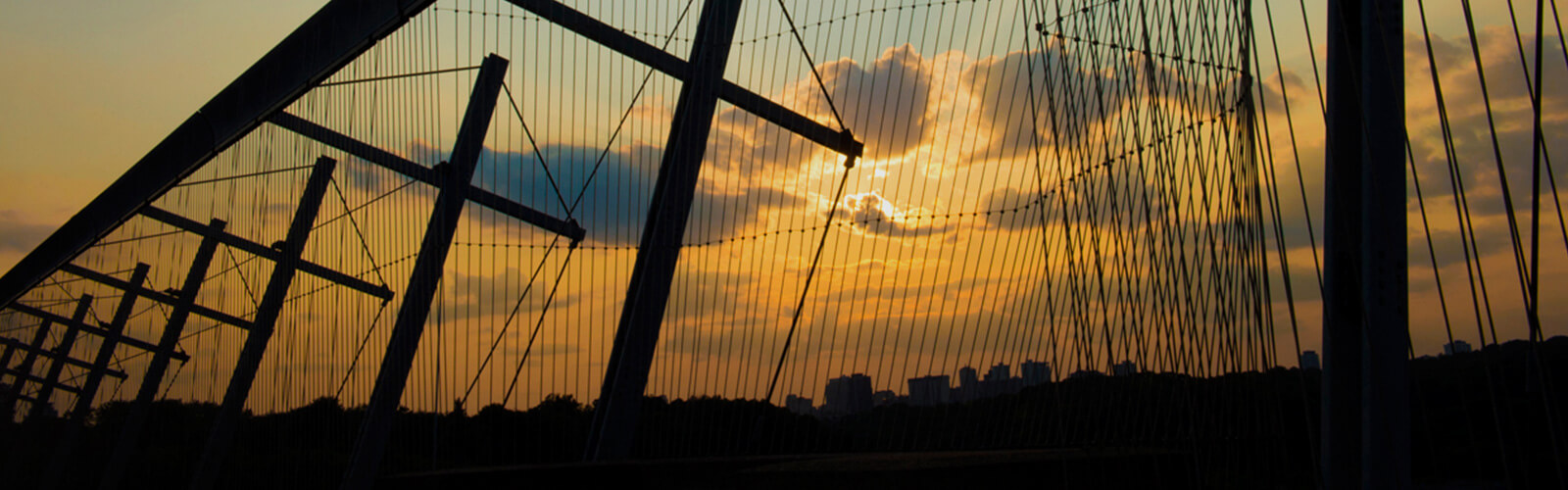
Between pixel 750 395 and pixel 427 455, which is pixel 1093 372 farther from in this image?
pixel 427 455

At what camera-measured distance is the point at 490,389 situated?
714 centimetres

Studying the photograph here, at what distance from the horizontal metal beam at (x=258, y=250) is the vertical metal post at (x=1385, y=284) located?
7.83 metres

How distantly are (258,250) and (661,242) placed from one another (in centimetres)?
739

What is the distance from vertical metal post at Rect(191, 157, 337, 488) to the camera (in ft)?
37.0

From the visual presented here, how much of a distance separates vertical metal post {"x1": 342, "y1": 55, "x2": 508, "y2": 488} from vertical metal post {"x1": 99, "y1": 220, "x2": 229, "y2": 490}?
6.67 m

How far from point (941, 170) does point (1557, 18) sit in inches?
98.9

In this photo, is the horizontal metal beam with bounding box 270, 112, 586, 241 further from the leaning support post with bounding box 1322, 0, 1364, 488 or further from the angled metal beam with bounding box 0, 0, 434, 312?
the leaning support post with bounding box 1322, 0, 1364, 488

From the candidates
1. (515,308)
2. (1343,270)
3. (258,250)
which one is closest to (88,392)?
(258,250)

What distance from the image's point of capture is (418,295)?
873cm

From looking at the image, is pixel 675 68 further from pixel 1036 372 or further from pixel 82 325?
pixel 82 325

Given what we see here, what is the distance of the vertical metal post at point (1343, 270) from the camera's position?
267 centimetres

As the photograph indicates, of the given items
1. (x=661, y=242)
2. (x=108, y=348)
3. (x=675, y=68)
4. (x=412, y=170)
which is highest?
(x=108, y=348)

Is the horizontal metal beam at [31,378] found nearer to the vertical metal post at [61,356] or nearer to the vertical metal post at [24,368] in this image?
the vertical metal post at [24,368]

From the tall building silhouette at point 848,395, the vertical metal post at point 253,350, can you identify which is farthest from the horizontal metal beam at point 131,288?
the tall building silhouette at point 848,395
